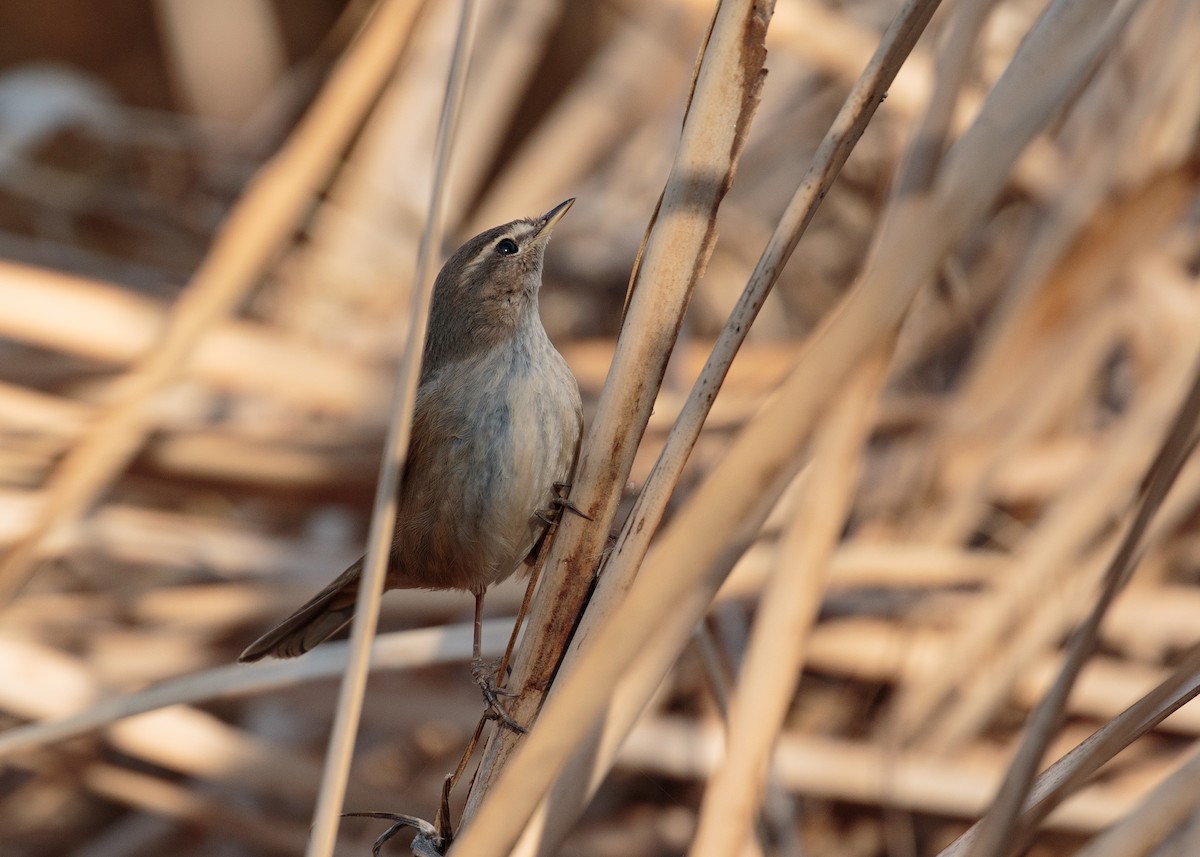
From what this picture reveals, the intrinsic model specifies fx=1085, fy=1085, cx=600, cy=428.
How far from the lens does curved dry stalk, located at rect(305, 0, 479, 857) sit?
3.48ft

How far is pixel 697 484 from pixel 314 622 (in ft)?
3.58

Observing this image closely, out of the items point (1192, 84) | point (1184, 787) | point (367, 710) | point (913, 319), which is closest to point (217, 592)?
point (367, 710)

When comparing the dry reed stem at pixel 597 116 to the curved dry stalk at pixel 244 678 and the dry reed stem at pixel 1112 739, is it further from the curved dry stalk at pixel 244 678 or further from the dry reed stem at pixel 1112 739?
the dry reed stem at pixel 1112 739

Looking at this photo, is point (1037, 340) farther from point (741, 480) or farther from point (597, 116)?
point (741, 480)

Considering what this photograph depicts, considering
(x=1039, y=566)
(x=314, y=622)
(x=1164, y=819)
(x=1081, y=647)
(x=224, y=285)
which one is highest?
(x=1039, y=566)

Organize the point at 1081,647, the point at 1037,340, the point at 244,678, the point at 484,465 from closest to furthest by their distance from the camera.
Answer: the point at 1081,647, the point at 244,678, the point at 484,465, the point at 1037,340

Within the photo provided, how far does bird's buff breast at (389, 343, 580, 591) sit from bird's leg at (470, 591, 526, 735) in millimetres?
115

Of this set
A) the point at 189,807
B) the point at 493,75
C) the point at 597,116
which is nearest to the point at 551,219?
the point at 189,807

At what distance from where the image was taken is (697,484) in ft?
9.57

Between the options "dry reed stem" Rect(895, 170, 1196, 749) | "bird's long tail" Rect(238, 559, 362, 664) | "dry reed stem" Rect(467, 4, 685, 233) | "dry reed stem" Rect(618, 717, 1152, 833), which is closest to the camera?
"bird's long tail" Rect(238, 559, 362, 664)

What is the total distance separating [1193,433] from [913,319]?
2.86m

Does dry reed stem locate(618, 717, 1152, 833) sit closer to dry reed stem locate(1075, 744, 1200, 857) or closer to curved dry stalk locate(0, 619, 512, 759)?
curved dry stalk locate(0, 619, 512, 759)

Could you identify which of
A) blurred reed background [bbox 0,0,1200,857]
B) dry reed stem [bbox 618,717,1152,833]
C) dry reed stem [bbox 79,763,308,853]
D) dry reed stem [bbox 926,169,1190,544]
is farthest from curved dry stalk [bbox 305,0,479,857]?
dry reed stem [bbox 926,169,1190,544]

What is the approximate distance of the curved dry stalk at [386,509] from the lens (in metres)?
1.06
